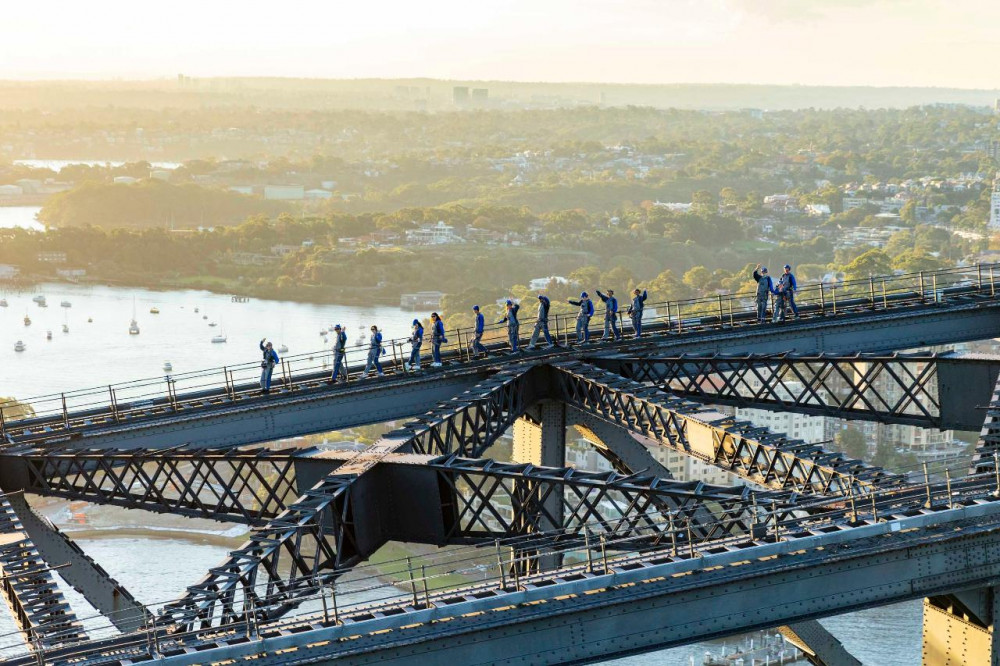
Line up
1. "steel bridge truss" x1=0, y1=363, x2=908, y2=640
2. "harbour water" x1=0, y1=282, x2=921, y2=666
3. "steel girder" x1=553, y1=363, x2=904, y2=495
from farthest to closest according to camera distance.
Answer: "harbour water" x1=0, y1=282, x2=921, y2=666, "steel girder" x1=553, y1=363, x2=904, y2=495, "steel bridge truss" x1=0, y1=363, x2=908, y2=640

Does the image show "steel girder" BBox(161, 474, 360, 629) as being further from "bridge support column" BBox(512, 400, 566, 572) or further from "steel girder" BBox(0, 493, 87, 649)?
"bridge support column" BBox(512, 400, 566, 572)

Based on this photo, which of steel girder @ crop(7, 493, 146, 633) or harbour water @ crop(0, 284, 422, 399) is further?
harbour water @ crop(0, 284, 422, 399)

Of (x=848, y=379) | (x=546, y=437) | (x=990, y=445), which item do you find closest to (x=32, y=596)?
(x=546, y=437)

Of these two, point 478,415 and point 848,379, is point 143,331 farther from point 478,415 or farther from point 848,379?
point 478,415

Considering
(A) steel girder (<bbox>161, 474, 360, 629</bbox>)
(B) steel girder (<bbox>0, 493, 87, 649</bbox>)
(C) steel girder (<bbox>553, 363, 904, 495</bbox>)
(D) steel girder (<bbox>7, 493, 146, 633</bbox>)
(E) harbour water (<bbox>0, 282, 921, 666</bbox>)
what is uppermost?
(C) steel girder (<bbox>553, 363, 904, 495</bbox>)

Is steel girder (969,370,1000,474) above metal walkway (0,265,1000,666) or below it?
above

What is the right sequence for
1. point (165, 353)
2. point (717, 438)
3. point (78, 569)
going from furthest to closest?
point (165, 353) → point (78, 569) → point (717, 438)

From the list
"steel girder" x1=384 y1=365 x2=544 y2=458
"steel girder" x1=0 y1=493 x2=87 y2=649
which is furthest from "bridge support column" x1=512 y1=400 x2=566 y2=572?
"steel girder" x1=0 y1=493 x2=87 y2=649
